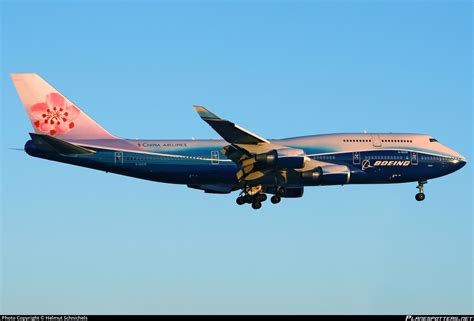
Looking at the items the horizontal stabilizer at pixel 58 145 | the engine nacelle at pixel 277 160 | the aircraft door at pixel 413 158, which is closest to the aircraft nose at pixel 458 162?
the aircraft door at pixel 413 158

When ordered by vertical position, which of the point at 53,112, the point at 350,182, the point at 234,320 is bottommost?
the point at 234,320

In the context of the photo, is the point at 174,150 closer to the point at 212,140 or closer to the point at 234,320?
the point at 212,140

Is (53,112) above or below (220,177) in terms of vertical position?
above

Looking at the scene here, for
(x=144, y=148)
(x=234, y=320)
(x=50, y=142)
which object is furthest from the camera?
(x=144, y=148)

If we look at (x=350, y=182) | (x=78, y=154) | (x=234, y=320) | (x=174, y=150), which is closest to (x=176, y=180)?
(x=174, y=150)

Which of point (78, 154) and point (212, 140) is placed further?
point (212, 140)

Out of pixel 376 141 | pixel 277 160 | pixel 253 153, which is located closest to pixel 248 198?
pixel 253 153

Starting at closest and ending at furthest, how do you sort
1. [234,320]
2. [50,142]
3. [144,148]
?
[234,320], [50,142], [144,148]

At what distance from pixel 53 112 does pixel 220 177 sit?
14.7 meters

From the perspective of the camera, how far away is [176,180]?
265ft

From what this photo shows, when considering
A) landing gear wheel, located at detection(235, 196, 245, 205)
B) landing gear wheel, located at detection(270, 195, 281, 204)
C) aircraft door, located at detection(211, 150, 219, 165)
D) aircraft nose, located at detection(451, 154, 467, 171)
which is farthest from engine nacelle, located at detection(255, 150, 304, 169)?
aircraft nose, located at detection(451, 154, 467, 171)

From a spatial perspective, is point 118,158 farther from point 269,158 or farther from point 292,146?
point 292,146

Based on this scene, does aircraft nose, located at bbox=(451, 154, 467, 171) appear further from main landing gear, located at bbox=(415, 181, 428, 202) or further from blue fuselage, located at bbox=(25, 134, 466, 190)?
main landing gear, located at bbox=(415, 181, 428, 202)

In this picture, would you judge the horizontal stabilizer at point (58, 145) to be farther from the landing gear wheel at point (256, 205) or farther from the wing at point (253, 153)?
the landing gear wheel at point (256, 205)
